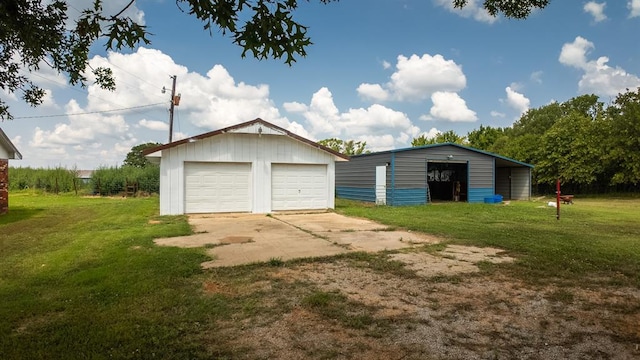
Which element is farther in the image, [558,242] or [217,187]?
[217,187]

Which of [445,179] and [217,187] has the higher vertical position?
[445,179]

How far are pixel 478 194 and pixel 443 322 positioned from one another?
19.0 metres

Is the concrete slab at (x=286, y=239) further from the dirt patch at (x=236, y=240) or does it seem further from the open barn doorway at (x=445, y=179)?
the open barn doorway at (x=445, y=179)

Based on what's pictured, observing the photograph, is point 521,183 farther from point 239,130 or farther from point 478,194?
point 239,130

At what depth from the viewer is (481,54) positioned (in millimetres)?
15914

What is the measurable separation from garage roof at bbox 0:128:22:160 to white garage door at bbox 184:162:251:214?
7428 mm

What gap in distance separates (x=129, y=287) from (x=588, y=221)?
42.7 feet

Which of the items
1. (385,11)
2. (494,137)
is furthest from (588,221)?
(494,137)

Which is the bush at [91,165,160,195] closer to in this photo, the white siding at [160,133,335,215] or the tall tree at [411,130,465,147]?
the white siding at [160,133,335,215]

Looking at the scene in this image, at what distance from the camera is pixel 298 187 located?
50.3ft

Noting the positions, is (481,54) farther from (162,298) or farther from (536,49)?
(162,298)

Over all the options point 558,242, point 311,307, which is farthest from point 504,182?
point 311,307

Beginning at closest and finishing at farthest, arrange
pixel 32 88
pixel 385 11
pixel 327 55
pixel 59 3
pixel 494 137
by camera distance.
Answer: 1. pixel 59 3
2. pixel 32 88
3. pixel 385 11
4. pixel 327 55
5. pixel 494 137

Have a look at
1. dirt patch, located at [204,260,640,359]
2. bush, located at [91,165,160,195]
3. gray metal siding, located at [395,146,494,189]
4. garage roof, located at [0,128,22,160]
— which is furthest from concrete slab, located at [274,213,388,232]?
bush, located at [91,165,160,195]
